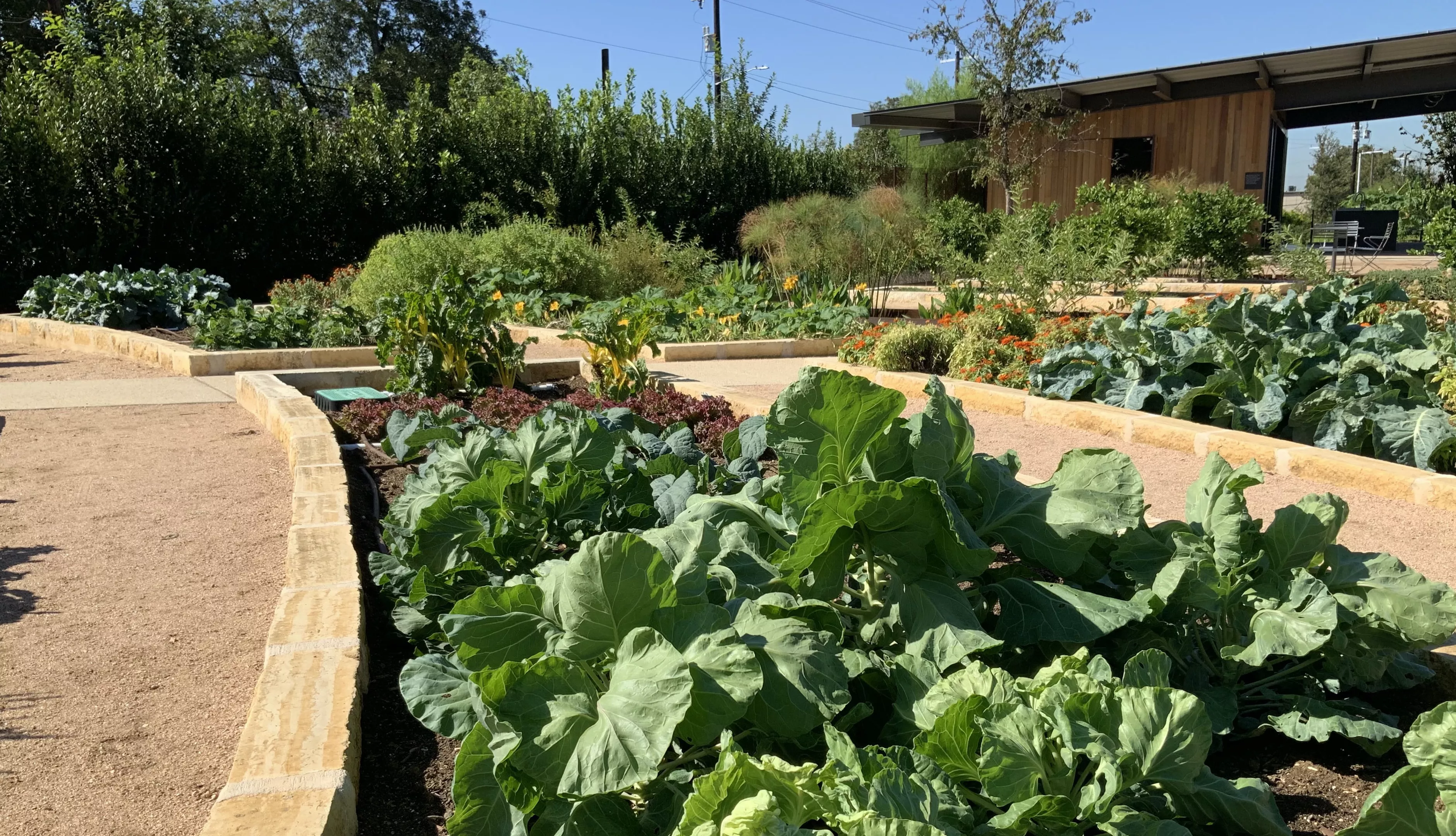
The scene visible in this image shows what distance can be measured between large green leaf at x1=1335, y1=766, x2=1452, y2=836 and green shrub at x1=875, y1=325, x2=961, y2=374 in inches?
238

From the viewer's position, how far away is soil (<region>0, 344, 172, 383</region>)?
826cm

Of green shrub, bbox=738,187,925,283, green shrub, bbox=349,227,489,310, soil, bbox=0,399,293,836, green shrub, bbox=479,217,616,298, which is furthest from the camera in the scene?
green shrub, bbox=738,187,925,283

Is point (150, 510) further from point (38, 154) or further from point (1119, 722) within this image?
point (38, 154)

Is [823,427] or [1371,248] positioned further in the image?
[1371,248]

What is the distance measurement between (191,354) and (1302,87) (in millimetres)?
20315

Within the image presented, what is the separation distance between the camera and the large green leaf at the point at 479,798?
165cm

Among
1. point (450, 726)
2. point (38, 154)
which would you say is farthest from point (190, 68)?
point (450, 726)

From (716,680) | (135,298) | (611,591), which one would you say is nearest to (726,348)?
(135,298)

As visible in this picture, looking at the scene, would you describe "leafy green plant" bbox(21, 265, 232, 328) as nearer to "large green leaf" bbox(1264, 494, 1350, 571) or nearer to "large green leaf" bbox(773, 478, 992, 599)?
"large green leaf" bbox(773, 478, 992, 599)

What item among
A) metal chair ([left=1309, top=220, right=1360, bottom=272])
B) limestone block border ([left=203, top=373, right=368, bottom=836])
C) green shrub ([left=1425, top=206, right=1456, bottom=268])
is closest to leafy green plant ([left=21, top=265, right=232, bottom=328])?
limestone block border ([left=203, top=373, right=368, bottom=836])

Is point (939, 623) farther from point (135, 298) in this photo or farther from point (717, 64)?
point (717, 64)

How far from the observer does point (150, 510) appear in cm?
433

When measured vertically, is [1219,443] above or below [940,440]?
below

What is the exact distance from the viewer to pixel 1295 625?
6.11 ft
